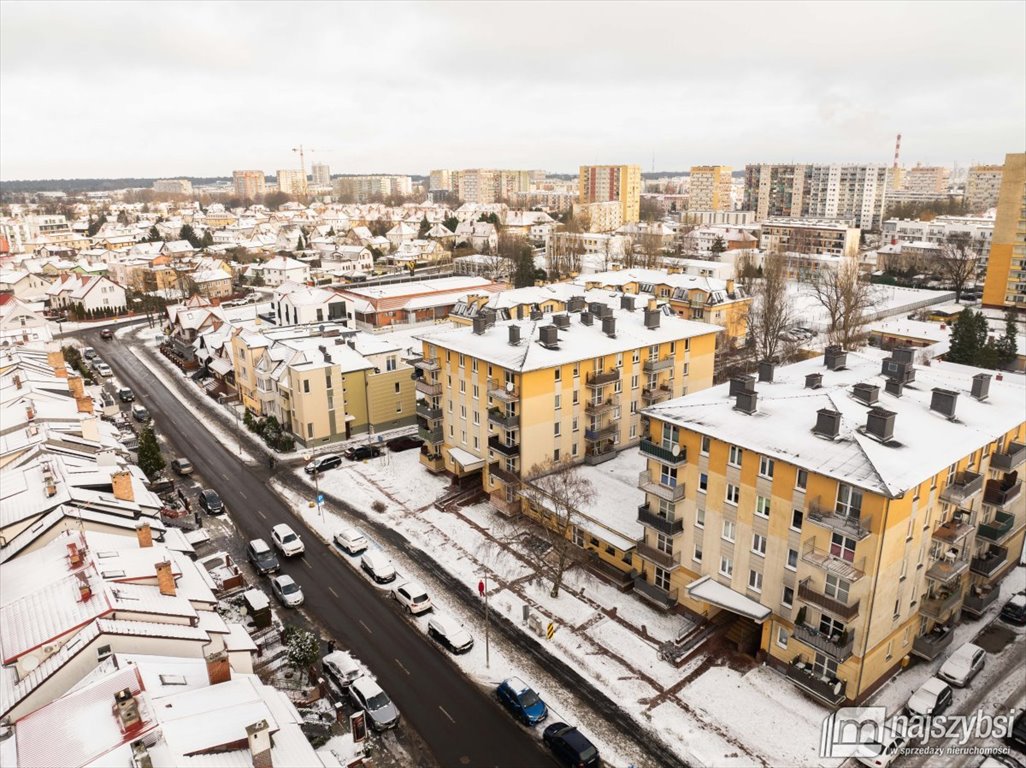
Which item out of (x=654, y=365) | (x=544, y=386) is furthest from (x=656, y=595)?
(x=654, y=365)

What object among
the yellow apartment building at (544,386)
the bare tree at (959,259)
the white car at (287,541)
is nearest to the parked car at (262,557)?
the white car at (287,541)

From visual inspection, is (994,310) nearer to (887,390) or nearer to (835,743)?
(887,390)

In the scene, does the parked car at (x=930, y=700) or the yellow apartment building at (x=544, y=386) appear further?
the yellow apartment building at (x=544, y=386)

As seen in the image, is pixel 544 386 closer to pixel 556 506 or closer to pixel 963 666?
pixel 556 506

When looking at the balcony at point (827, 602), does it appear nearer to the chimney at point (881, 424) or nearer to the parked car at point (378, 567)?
the chimney at point (881, 424)

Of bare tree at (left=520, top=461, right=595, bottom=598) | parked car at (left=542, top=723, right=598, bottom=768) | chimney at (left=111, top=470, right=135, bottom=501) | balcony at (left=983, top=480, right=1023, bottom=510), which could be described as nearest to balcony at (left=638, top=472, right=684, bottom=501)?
bare tree at (left=520, top=461, right=595, bottom=598)
